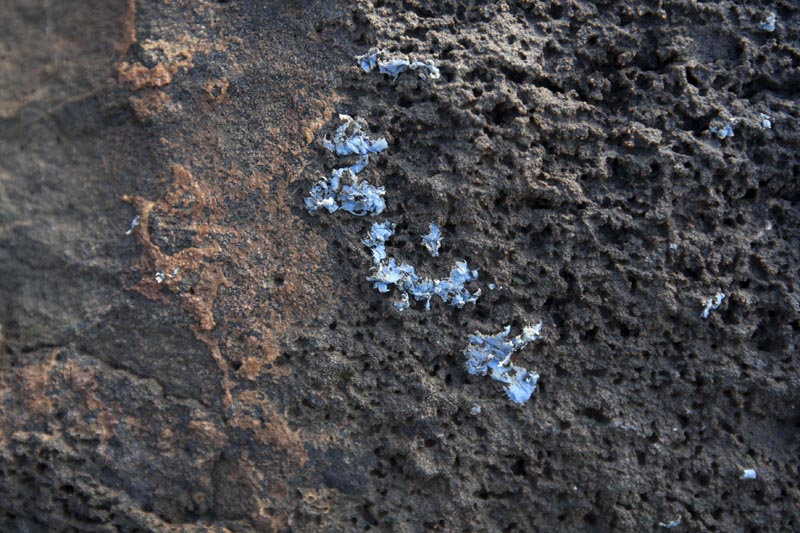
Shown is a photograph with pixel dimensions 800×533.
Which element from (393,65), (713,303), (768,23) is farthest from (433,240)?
(768,23)

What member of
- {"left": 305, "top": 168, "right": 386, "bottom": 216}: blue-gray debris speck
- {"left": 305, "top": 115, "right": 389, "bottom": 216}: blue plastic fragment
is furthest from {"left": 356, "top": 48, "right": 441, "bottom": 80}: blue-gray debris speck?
{"left": 305, "top": 168, "right": 386, "bottom": 216}: blue-gray debris speck

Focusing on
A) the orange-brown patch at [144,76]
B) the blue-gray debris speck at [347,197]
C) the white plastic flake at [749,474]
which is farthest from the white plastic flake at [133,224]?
the white plastic flake at [749,474]

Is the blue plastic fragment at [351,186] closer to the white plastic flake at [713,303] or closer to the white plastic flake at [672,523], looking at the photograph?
the white plastic flake at [713,303]

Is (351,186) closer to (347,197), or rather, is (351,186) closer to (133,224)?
(347,197)

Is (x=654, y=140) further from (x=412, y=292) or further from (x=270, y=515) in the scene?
(x=270, y=515)

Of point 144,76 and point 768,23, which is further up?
point 768,23

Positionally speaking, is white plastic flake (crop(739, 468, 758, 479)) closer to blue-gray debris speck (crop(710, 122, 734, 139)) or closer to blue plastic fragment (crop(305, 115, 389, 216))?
blue-gray debris speck (crop(710, 122, 734, 139))
